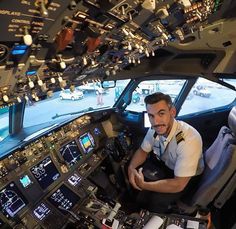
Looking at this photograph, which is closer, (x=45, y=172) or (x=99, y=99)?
(x=45, y=172)

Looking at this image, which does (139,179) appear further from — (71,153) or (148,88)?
(148,88)

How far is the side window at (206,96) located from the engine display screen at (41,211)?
8.75 ft

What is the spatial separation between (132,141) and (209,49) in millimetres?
1646

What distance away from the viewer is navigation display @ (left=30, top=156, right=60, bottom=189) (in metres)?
2.55

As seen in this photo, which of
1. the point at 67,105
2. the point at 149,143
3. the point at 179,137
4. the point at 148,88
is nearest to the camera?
the point at 179,137

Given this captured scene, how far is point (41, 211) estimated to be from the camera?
241 cm

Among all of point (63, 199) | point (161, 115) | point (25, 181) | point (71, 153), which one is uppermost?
point (161, 115)

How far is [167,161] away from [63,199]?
102 centimetres

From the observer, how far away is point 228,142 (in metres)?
2.41

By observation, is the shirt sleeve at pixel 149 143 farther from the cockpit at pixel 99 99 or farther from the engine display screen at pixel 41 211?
the engine display screen at pixel 41 211

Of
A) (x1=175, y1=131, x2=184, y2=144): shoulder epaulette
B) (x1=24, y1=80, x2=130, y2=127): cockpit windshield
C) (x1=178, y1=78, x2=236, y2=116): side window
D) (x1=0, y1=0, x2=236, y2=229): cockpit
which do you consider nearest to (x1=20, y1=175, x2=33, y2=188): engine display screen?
(x1=0, y1=0, x2=236, y2=229): cockpit

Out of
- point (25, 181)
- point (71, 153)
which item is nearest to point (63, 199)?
point (25, 181)

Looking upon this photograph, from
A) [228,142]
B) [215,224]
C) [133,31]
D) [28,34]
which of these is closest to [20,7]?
[28,34]

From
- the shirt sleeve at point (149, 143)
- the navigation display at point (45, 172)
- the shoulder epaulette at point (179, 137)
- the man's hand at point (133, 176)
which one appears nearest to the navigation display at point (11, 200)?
the navigation display at point (45, 172)
